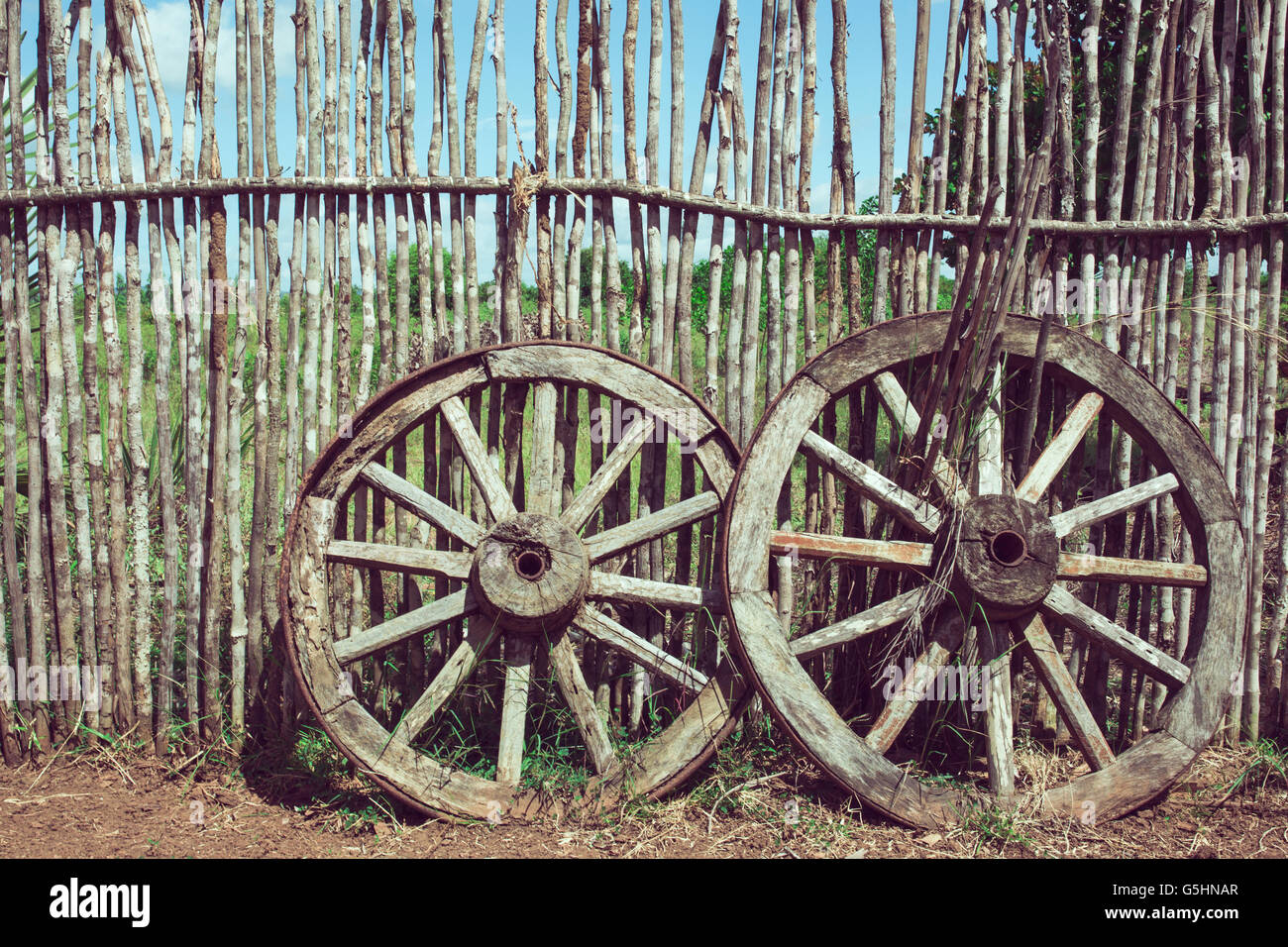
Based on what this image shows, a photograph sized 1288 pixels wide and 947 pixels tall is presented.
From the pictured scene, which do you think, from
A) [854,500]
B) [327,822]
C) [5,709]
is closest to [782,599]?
[854,500]

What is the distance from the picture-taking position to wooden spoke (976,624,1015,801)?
324cm

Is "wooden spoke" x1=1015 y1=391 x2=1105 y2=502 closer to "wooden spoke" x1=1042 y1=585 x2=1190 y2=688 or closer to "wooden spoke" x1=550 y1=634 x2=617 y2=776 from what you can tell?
"wooden spoke" x1=1042 y1=585 x2=1190 y2=688

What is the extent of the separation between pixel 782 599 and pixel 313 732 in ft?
6.41

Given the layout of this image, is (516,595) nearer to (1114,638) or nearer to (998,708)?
(998,708)

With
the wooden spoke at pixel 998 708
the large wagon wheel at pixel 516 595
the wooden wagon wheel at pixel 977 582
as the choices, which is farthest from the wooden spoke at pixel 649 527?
the wooden spoke at pixel 998 708

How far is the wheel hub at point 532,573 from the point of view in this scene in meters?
3.21

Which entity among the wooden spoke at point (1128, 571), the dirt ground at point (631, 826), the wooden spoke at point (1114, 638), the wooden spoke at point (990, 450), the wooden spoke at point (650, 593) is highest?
the wooden spoke at point (990, 450)

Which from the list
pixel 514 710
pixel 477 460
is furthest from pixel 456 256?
pixel 514 710

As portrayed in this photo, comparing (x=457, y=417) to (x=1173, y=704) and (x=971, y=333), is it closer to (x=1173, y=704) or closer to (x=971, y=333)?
(x=971, y=333)

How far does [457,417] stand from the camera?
134 inches

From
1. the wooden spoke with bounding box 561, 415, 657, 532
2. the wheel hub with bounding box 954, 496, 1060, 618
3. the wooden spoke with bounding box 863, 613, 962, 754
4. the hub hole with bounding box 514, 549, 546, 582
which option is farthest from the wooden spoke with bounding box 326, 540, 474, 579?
the wheel hub with bounding box 954, 496, 1060, 618

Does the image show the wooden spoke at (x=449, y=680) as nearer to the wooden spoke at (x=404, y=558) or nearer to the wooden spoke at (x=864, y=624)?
the wooden spoke at (x=404, y=558)

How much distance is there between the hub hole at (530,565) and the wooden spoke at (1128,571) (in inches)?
73.0

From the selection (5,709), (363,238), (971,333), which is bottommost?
(5,709)
